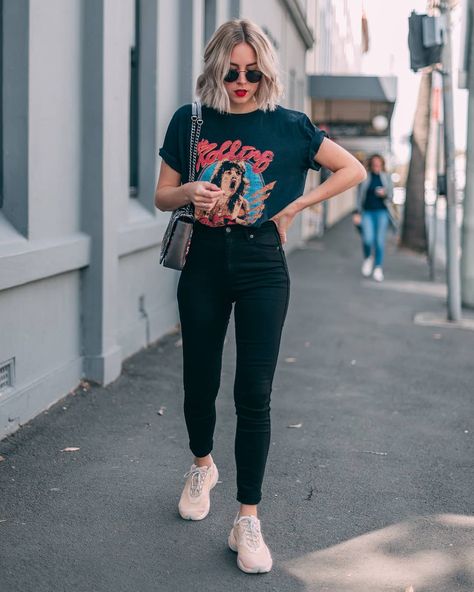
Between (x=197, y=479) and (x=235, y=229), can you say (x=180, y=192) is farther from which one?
(x=197, y=479)

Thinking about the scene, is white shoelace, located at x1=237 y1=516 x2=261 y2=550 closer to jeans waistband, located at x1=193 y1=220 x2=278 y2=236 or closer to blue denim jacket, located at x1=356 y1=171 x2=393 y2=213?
jeans waistband, located at x1=193 y1=220 x2=278 y2=236

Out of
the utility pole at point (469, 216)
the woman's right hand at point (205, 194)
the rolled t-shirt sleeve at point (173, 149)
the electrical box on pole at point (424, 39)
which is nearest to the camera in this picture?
the woman's right hand at point (205, 194)

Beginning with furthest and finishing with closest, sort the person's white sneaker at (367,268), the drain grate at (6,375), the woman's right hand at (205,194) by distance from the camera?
the person's white sneaker at (367,268), the drain grate at (6,375), the woman's right hand at (205,194)

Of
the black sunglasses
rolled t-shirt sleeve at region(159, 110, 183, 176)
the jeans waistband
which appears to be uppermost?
the black sunglasses

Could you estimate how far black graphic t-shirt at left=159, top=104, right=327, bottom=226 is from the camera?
412 cm

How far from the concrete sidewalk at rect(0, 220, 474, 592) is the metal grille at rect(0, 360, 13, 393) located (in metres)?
0.28

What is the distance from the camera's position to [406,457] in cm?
597

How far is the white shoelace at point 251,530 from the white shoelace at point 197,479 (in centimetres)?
47

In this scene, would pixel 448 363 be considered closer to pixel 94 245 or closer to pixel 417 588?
pixel 94 245

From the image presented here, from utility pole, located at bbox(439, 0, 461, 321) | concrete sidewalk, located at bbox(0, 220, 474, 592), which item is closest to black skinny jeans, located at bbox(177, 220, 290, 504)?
concrete sidewalk, located at bbox(0, 220, 474, 592)

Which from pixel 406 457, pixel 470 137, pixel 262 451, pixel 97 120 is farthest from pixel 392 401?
pixel 470 137

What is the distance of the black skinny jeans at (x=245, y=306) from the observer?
13.6 ft

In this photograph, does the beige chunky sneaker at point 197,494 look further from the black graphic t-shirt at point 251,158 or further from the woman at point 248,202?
the black graphic t-shirt at point 251,158

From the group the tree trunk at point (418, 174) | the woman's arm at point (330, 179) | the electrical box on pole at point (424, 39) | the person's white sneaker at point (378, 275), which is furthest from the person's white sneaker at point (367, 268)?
the woman's arm at point (330, 179)
